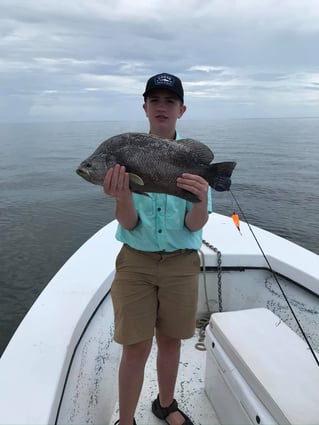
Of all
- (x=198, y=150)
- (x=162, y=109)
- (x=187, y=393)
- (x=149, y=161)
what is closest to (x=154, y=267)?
(x=149, y=161)

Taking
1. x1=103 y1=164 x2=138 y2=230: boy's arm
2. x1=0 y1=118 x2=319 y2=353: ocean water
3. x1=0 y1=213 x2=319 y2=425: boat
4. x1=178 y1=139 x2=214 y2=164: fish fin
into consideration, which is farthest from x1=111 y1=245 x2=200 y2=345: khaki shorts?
x1=0 y1=118 x2=319 y2=353: ocean water

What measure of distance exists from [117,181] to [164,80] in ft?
2.52

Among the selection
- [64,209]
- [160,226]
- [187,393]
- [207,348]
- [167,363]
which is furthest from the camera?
[64,209]

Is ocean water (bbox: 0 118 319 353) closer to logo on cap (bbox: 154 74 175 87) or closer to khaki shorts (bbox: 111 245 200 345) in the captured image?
khaki shorts (bbox: 111 245 200 345)

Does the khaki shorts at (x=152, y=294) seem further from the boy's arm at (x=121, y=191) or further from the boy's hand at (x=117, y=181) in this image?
the boy's hand at (x=117, y=181)

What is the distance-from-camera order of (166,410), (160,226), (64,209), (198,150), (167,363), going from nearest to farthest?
(198,150), (160,226), (167,363), (166,410), (64,209)

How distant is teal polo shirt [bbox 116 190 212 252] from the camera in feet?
7.83

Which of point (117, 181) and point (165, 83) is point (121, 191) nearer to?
point (117, 181)

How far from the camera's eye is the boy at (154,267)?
2357 mm

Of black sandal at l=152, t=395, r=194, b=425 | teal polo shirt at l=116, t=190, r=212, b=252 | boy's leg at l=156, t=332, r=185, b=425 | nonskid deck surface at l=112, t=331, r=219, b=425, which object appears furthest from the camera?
nonskid deck surface at l=112, t=331, r=219, b=425

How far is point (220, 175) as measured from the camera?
230cm

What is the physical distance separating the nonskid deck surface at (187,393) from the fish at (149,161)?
79.7 inches

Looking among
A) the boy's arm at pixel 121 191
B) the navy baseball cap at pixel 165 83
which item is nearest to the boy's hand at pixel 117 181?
the boy's arm at pixel 121 191

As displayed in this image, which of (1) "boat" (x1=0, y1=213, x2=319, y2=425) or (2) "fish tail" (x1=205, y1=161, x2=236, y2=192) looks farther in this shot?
(2) "fish tail" (x1=205, y1=161, x2=236, y2=192)
